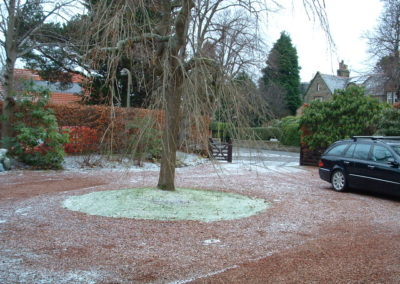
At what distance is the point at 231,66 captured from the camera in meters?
8.08

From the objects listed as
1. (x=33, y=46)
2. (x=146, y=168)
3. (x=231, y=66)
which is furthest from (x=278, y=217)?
(x=33, y=46)

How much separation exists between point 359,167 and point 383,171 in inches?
31.3

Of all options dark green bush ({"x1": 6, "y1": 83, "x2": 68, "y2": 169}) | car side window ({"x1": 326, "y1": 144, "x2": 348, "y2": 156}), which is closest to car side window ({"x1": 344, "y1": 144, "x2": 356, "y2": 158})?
car side window ({"x1": 326, "y1": 144, "x2": 348, "y2": 156})

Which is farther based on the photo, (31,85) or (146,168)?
(146,168)

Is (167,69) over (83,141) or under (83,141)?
over

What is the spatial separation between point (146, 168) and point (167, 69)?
1023 centimetres

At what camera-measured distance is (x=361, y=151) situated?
11000 mm

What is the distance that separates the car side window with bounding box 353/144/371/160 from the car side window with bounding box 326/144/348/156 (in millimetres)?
486

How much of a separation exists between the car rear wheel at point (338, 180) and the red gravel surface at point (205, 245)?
1.63 meters

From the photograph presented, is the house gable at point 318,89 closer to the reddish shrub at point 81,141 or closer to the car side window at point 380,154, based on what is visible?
the reddish shrub at point 81,141

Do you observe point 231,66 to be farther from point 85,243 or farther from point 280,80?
point 280,80

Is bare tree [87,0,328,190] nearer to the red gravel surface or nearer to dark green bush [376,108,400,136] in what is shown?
the red gravel surface

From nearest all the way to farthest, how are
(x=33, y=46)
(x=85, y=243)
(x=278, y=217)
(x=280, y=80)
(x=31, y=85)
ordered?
(x=85, y=243) → (x=278, y=217) → (x=31, y=85) → (x=33, y=46) → (x=280, y=80)

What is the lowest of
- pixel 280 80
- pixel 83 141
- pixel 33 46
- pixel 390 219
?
pixel 390 219
